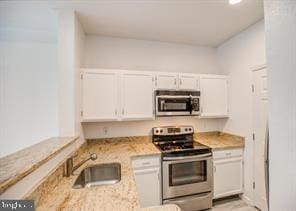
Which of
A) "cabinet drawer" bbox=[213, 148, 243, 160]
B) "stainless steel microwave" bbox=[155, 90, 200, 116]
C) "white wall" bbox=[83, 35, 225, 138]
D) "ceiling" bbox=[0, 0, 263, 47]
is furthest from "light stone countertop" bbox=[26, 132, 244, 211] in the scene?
"ceiling" bbox=[0, 0, 263, 47]

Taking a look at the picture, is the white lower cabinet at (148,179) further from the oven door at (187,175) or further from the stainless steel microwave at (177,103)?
the stainless steel microwave at (177,103)

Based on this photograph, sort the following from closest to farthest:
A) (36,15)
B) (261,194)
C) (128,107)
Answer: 1. (36,15)
2. (261,194)
3. (128,107)

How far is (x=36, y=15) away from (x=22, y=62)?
1.22 metres

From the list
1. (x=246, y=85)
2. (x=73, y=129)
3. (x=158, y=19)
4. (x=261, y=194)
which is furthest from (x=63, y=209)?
(x=246, y=85)

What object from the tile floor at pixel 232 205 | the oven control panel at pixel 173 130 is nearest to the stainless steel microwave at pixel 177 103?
the oven control panel at pixel 173 130

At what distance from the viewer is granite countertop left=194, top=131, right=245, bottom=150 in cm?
255

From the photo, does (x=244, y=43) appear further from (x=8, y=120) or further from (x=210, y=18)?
(x=8, y=120)

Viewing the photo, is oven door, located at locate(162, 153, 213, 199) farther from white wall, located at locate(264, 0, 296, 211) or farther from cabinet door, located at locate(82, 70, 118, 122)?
white wall, located at locate(264, 0, 296, 211)

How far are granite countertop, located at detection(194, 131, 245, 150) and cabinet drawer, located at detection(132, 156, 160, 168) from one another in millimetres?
909

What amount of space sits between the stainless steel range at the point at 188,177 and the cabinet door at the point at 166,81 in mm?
1000

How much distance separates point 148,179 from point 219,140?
1515 millimetres

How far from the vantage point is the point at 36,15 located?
6.97 feet

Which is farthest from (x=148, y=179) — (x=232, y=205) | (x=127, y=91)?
(x=232, y=205)

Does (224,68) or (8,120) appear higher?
(224,68)
